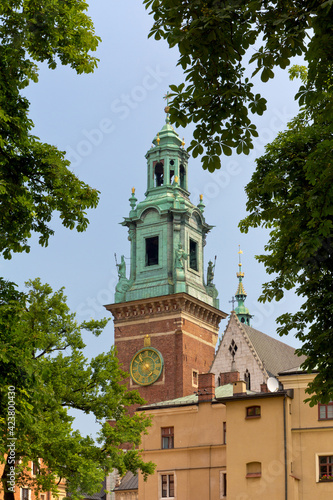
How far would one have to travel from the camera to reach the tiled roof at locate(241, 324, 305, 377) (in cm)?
6544

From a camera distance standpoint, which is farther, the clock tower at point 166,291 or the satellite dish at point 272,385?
the clock tower at point 166,291

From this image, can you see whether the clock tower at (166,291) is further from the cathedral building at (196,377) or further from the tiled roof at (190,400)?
the tiled roof at (190,400)

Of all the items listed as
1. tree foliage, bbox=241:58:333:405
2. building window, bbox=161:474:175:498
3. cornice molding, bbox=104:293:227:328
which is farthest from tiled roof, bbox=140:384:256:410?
tree foliage, bbox=241:58:333:405

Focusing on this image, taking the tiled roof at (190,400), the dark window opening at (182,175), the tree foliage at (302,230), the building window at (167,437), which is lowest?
the building window at (167,437)

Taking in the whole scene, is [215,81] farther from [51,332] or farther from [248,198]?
[51,332]

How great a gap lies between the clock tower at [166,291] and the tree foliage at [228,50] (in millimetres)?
55133

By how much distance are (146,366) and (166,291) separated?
693cm

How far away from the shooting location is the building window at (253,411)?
38.5 metres

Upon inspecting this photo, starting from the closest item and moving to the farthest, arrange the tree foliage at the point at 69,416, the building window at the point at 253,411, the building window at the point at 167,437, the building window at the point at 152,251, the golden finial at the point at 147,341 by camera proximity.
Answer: the tree foliage at the point at 69,416, the building window at the point at 253,411, the building window at the point at 167,437, the golden finial at the point at 147,341, the building window at the point at 152,251

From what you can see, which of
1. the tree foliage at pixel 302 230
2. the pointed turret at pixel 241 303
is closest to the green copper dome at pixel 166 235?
the pointed turret at pixel 241 303

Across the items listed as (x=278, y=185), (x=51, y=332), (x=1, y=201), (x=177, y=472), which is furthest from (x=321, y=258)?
(x=177, y=472)

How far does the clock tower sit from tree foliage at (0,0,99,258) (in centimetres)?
4984

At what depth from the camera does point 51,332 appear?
101ft

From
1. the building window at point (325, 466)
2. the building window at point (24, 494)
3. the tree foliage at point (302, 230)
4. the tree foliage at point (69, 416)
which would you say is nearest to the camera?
the tree foliage at point (302, 230)
